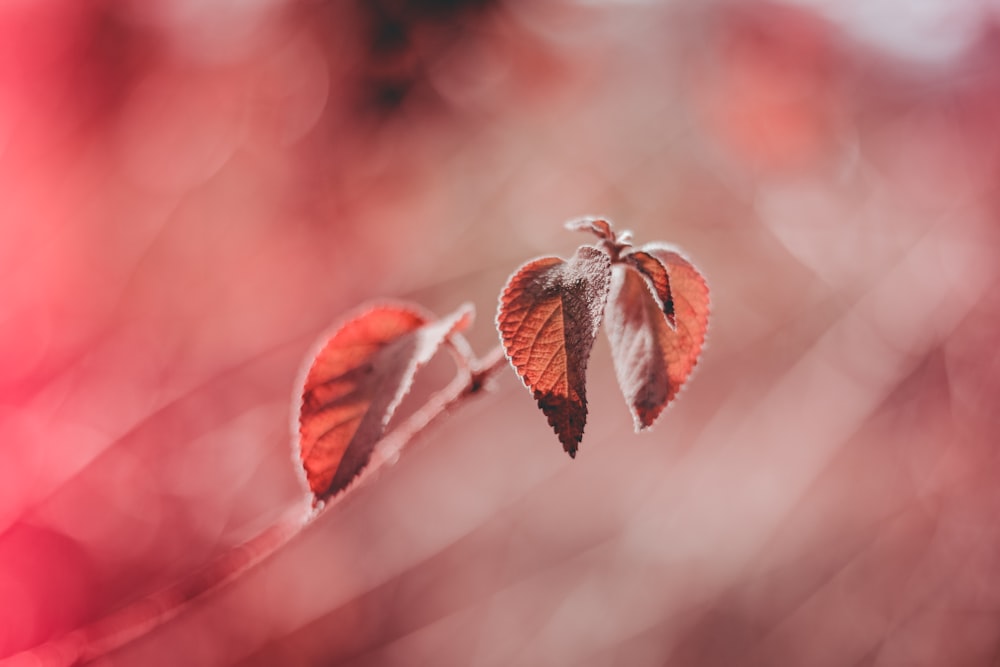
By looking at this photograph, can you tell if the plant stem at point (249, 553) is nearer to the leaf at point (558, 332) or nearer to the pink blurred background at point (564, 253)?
the leaf at point (558, 332)

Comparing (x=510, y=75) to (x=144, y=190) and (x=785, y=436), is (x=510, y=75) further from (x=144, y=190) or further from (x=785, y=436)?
(x=785, y=436)

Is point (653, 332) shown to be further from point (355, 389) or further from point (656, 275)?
point (355, 389)

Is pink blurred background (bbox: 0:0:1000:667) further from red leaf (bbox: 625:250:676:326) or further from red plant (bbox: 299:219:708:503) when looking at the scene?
red leaf (bbox: 625:250:676:326)

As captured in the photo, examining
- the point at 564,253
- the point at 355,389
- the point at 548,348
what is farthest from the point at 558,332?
the point at 564,253

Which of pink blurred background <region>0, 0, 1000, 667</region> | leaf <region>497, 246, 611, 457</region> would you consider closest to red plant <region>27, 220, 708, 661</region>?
leaf <region>497, 246, 611, 457</region>

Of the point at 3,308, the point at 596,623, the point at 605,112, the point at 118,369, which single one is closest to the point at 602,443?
the point at 596,623
